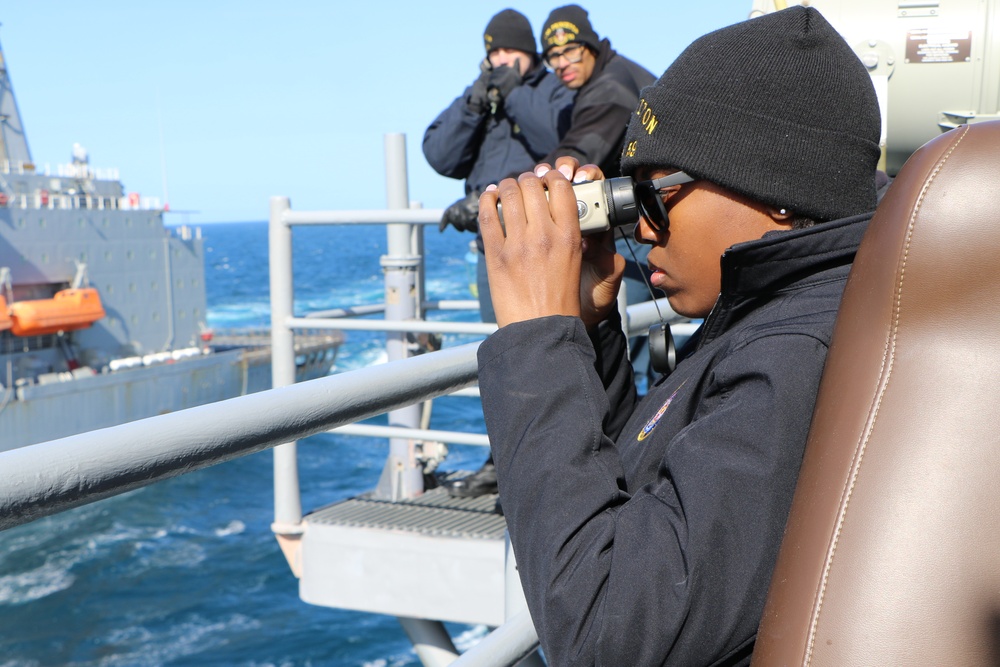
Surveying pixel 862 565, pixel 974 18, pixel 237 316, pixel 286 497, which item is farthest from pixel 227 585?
pixel 237 316

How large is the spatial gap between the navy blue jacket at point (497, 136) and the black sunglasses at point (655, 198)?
2648 mm

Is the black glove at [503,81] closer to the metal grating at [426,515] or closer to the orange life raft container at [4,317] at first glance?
the metal grating at [426,515]

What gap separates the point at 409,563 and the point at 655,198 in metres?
2.52

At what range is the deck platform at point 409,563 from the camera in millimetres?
3385

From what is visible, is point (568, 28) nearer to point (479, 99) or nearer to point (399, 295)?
point (479, 99)

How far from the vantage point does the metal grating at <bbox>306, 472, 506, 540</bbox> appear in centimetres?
354

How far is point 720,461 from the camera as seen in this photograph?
0.92 m

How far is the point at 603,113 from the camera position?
11.3ft

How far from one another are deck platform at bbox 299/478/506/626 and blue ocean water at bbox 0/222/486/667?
9.00 metres

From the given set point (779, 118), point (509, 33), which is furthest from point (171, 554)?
point (779, 118)

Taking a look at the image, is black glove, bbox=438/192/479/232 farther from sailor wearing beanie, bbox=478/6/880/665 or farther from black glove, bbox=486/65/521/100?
sailor wearing beanie, bbox=478/6/880/665

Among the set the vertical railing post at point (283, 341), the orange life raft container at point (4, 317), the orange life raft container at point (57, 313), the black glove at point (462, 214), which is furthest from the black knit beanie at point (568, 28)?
the orange life raft container at point (57, 313)

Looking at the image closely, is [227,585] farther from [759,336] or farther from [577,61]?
[759,336]

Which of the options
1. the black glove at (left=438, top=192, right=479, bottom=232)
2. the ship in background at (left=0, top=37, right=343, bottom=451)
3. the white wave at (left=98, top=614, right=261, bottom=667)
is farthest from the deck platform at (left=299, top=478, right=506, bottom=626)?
the ship in background at (left=0, top=37, right=343, bottom=451)
